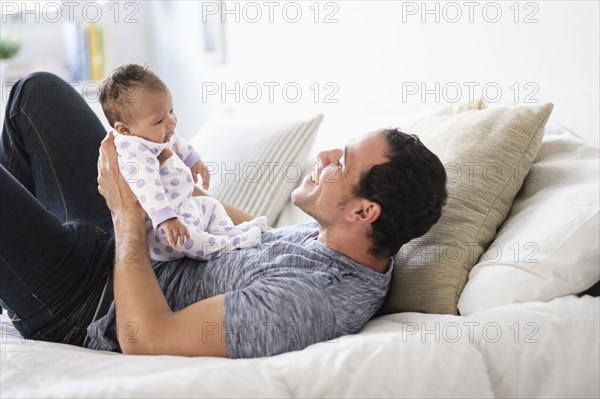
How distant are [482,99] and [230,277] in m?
0.88

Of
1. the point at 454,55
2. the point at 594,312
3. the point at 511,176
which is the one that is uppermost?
the point at 454,55

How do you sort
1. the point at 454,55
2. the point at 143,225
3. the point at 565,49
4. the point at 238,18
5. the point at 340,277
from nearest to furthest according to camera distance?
the point at 340,277 < the point at 143,225 < the point at 565,49 < the point at 454,55 < the point at 238,18

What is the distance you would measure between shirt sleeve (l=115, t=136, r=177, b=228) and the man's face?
270 millimetres

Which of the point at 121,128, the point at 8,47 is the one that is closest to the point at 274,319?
the point at 121,128

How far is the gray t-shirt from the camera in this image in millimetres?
1287

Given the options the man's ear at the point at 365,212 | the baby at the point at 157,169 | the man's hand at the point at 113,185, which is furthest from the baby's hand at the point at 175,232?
the man's ear at the point at 365,212

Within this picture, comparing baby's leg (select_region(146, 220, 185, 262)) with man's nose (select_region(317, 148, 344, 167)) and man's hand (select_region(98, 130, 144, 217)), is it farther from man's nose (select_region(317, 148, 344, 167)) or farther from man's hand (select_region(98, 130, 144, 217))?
man's nose (select_region(317, 148, 344, 167))

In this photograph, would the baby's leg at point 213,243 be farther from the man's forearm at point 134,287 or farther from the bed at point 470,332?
the bed at point 470,332

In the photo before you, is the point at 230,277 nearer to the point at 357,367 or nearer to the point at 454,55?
the point at 357,367

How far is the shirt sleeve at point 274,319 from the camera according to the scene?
1284 mm

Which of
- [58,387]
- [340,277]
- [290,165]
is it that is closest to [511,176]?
[340,277]

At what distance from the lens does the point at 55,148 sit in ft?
5.73

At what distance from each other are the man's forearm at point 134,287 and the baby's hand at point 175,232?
0.21 feet

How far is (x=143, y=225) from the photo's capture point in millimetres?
1539
